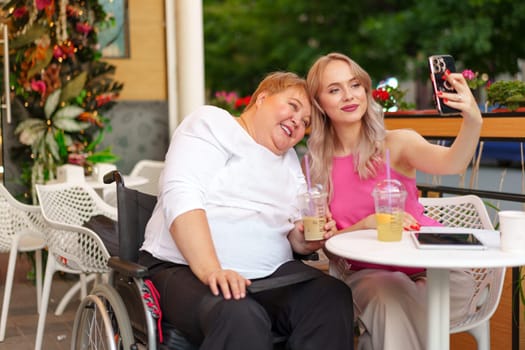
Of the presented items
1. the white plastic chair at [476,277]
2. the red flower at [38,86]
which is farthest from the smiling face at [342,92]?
the red flower at [38,86]

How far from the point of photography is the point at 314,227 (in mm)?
2676

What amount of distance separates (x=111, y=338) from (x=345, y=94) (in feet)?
3.95

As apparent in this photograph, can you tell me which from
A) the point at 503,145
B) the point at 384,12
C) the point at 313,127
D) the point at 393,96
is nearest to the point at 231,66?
the point at 384,12

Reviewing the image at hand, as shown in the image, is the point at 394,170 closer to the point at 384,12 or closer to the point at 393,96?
the point at 393,96

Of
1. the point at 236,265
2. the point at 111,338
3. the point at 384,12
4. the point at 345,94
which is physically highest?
the point at 384,12

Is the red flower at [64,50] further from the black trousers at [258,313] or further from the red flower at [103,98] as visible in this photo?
the black trousers at [258,313]

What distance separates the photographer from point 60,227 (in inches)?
143

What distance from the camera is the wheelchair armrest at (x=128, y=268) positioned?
2441 millimetres

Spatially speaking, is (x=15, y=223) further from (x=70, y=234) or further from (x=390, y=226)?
(x=390, y=226)

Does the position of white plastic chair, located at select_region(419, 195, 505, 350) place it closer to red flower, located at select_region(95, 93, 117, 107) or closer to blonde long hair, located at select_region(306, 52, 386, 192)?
blonde long hair, located at select_region(306, 52, 386, 192)

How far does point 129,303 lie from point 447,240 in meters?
1.05

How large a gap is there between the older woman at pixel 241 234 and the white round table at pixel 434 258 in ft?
0.86

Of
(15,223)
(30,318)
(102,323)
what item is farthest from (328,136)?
(30,318)

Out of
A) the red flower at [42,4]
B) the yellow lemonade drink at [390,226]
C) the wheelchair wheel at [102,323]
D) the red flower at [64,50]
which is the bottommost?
the wheelchair wheel at [102,323]
